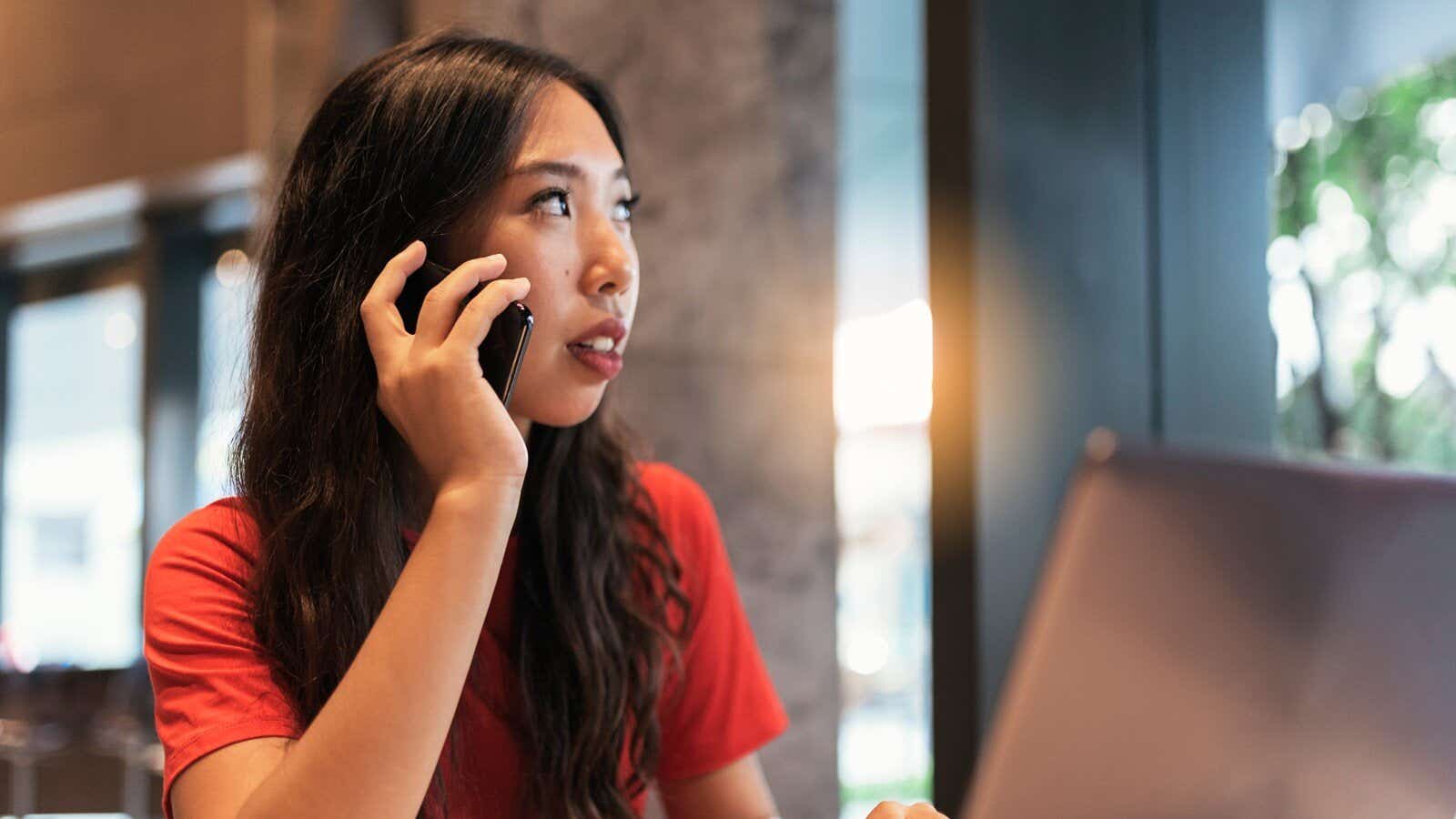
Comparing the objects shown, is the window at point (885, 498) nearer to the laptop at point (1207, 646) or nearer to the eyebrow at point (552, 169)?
the eyebrow at point (552, 169)

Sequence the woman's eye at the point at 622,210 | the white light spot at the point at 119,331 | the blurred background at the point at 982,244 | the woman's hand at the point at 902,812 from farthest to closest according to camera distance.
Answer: the white light spot at the point at 119,331 → the blurred background at the point at 982,244 → the woman's eye at the point at 622,210 → the woman's hand at the point at 902,812

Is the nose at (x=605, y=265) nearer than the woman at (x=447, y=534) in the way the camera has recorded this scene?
No

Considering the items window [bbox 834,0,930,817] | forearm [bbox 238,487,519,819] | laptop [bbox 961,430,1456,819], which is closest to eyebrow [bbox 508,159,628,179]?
forearm [bbox 238,487,519,819]

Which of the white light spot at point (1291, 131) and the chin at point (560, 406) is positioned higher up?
the white light spot at point (1291, 131)

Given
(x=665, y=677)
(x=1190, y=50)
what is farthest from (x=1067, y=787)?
(x=1190, y=50)

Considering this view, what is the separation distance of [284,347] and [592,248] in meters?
0.33

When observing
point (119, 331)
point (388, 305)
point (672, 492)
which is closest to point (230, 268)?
point (119, 331)

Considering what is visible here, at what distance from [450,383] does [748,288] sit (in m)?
1.71

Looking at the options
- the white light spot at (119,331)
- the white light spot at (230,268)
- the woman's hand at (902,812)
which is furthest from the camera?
the white light spot at (119,331)

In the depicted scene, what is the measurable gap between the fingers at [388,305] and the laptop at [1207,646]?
0.72m

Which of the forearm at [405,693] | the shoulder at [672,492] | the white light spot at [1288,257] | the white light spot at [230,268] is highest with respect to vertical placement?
the white light spot at [230,268]

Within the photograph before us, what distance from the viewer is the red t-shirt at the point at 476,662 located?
113cm

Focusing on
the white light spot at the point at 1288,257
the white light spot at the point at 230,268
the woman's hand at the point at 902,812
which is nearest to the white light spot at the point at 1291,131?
the white light spot at the point at 1288,257

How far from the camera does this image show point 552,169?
1.28m
